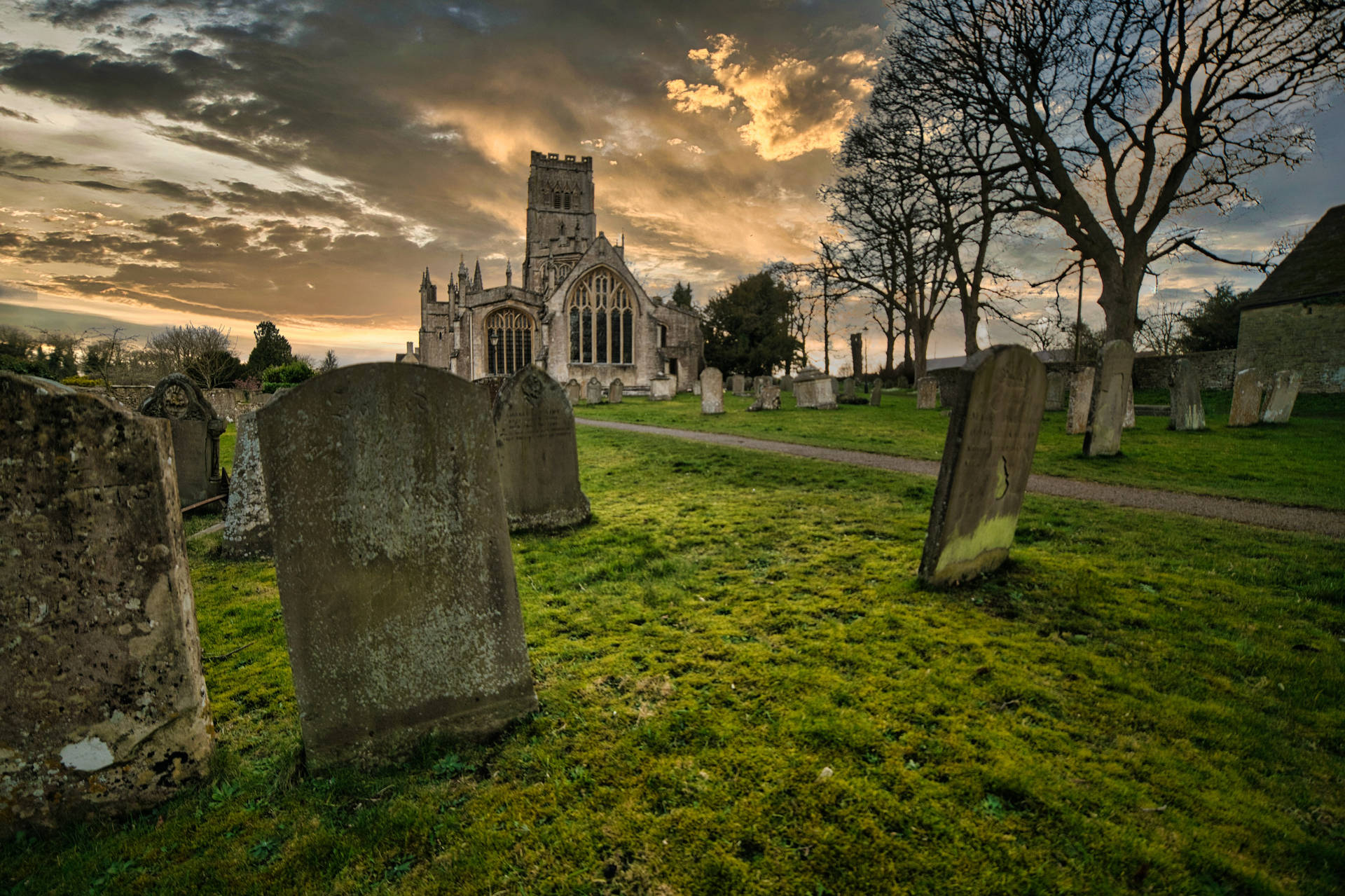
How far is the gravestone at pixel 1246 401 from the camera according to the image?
13.2 m

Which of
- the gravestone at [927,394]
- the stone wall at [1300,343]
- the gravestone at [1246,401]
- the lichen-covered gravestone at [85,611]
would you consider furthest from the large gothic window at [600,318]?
the lichen-covered gravestone at [85,611]

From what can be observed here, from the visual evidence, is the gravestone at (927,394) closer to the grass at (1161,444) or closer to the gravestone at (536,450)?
the grass at (1161,444)

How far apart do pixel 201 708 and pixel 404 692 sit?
2.87 ft

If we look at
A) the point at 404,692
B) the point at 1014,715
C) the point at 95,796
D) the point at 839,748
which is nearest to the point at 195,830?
the point at 95,796

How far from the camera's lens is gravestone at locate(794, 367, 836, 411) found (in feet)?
65.8

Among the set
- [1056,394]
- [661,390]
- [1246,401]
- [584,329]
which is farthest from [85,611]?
[584,329]

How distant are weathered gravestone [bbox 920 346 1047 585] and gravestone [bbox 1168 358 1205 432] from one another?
39.7ft

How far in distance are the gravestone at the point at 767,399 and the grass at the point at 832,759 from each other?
51.5 ft

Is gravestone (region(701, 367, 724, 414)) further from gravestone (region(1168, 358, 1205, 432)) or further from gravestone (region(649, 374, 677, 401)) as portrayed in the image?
gravestone (region(1168, 358, 1205, 432))

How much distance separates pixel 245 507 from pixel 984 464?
6897 millimetres

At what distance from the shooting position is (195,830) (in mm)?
2164

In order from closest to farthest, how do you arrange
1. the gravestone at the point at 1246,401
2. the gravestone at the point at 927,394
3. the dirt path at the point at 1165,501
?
the dirt path at the point at 1165,501, the gravestone at the point at 1246,401, the gravestone at the point at 927,394

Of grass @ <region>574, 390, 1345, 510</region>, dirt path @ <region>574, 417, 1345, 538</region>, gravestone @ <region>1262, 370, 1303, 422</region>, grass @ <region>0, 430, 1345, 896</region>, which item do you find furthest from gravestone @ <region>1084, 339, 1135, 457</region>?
gravestone @ <region>1262, 370, 1303, 422</region>

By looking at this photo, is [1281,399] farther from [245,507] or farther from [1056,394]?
[245,507]
